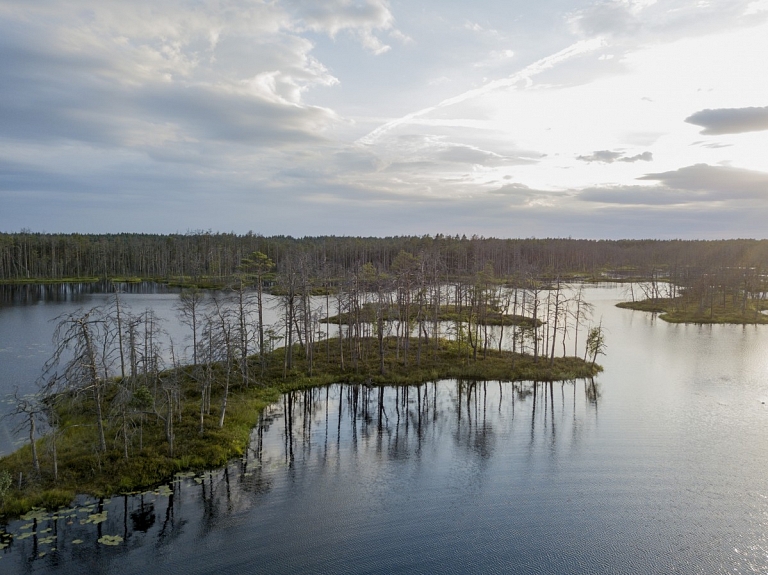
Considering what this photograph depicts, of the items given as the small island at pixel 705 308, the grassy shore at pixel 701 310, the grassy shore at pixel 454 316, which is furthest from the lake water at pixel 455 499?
the small island at pixel 705 308

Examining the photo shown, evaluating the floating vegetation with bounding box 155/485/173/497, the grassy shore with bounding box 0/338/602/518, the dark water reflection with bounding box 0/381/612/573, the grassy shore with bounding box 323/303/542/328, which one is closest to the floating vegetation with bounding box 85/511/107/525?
the dark water reflection with bounding box 0/381/612/573

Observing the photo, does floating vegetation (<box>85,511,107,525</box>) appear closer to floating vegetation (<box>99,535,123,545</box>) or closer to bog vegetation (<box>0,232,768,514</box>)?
floating vegetation (<box>99,535,123,545</box>)

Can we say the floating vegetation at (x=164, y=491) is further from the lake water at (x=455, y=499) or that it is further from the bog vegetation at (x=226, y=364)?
the bog vegetation at (x=226, y=364)

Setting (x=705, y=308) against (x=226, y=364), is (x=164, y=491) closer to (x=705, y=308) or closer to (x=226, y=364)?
(x=226, y=364)

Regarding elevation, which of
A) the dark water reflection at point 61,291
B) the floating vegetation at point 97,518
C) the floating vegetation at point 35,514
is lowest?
the floating vegetation at point 97,518

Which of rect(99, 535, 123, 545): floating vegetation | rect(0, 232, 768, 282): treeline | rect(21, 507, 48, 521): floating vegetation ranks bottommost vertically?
rect(99, 535, 123, 545): floating vegetation

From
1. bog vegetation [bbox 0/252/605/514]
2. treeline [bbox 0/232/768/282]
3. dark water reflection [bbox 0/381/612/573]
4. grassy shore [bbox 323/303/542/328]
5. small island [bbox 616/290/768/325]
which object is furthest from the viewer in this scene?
treeline [bbox 0/232/768/282]

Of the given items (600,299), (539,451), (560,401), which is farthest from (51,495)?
(600,299)
